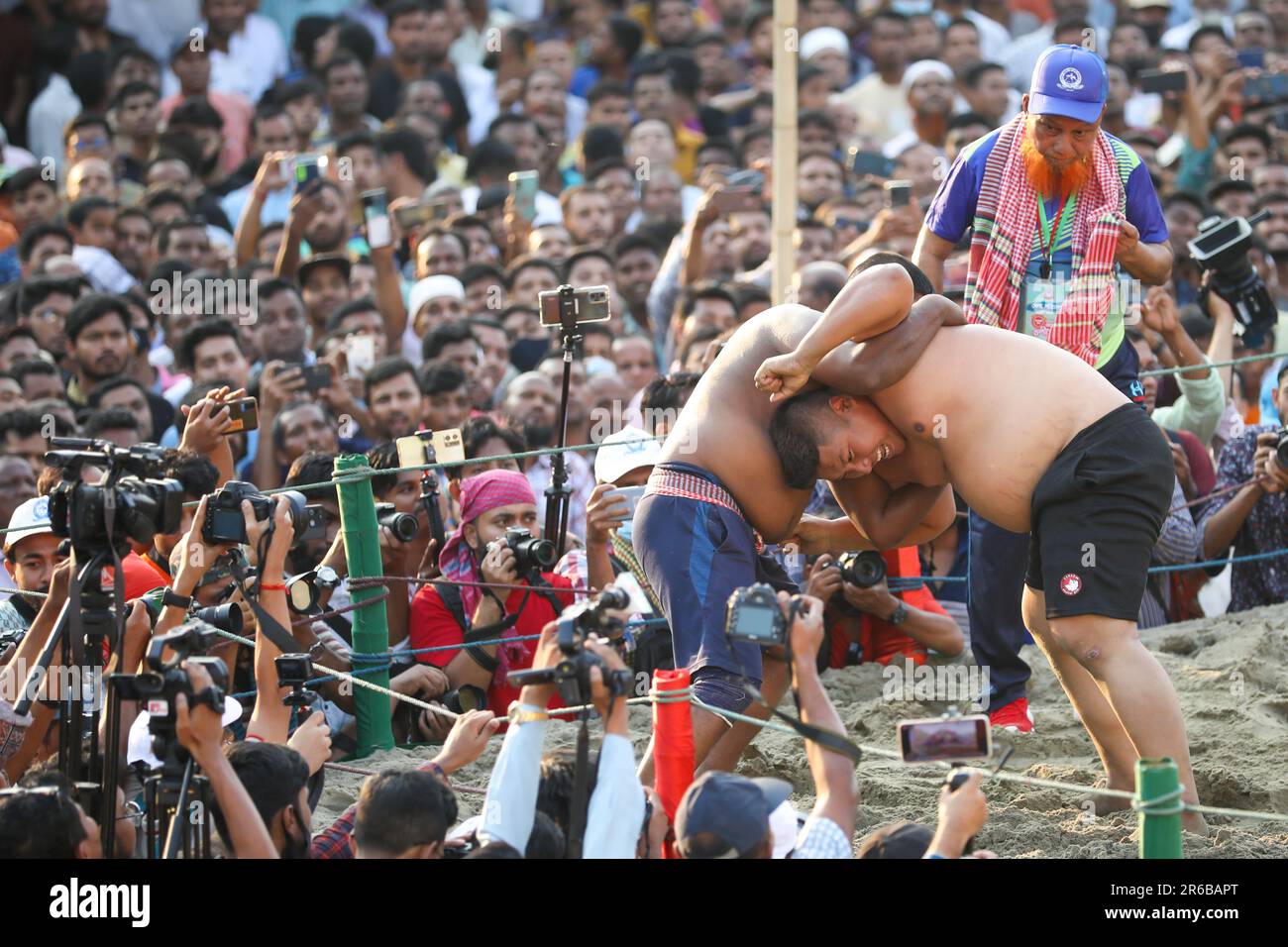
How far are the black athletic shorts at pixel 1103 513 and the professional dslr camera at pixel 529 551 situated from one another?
5.11 ft

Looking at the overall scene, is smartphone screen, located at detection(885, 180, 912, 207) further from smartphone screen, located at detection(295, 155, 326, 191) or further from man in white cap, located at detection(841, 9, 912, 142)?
man in white cap, located at detection(841, 9, 912, 142)

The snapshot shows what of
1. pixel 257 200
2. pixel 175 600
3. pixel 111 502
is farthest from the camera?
pixel 257 200

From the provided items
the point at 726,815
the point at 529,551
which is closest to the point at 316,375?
the point at 529,551

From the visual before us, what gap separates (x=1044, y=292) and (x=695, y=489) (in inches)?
54.1

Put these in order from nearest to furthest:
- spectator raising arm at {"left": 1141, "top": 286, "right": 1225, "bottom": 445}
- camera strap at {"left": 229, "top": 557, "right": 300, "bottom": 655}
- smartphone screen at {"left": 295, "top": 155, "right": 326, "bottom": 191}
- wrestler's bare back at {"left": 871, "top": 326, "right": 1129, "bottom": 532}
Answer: camera strap at {"left": 229, "top": 557, "right": 300, "bottom": 655}
wrestler's bare back at {"left": 871, "top": 326, "right": 1129, "bottom": 532}
spectator raising arm at {"left": 1141, "top": 286, "right": 1225, "bottom": 445}
smartphone screen at {"left": 295, "top": 155, "right": 326, "bottom": 191}

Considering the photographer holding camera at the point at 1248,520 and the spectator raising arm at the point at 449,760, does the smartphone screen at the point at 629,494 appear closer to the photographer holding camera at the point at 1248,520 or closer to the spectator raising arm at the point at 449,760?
the spectator raising arm at the point at 449,760

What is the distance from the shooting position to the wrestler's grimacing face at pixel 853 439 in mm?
4855

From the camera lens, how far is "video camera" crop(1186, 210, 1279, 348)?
7.23 metres

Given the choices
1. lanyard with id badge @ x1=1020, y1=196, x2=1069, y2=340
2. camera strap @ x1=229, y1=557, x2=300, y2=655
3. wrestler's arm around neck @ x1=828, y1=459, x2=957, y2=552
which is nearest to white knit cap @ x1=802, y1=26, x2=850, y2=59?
lanyard with id badge @ x1=1020, y1=196, x2=1069, y2=340

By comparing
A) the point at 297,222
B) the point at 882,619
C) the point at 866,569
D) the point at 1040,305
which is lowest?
the point at 882,619

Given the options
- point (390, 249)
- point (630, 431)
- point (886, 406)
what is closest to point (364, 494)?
point (630, 431)

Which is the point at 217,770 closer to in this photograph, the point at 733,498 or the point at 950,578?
the point at 733,498

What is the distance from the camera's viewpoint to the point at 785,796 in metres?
3.91

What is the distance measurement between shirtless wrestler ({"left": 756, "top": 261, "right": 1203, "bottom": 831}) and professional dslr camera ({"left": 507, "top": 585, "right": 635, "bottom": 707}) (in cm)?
107
